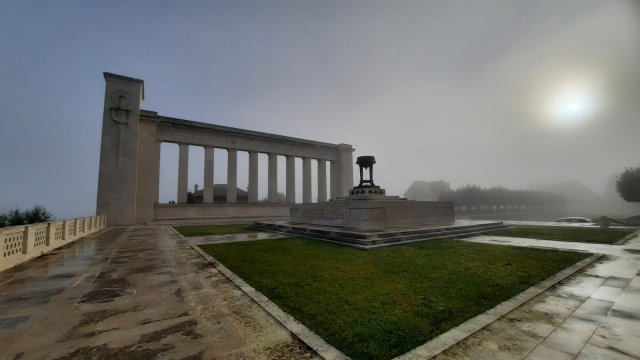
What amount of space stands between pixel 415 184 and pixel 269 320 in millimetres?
137292

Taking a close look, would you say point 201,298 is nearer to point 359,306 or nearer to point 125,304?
point 125,304

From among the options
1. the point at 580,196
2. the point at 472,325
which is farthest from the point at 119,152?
the point at 580,196

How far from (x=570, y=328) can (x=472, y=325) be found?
4.95 feet

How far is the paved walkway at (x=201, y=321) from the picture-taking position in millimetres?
3467

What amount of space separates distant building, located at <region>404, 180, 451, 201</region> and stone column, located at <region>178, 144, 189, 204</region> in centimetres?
11071

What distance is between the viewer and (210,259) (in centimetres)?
920

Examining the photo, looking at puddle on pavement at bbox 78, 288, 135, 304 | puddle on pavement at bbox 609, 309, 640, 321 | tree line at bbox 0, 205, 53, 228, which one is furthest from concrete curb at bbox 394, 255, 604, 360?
tree line at bbox 0, 205, 53, 228

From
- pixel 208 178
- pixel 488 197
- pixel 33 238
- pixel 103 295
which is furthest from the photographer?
pixel 488 197

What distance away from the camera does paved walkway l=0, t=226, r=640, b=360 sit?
3.47 meters

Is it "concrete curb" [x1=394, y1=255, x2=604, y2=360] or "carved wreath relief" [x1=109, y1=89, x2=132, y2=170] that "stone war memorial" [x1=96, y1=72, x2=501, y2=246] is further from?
"concrete curb" [x1=394, y1=255, x2=604, y2=360]

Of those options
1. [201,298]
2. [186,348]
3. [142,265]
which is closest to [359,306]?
[186,348]

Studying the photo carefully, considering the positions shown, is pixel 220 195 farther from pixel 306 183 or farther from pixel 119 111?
pixel 119 111

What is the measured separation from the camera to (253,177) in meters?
34.8

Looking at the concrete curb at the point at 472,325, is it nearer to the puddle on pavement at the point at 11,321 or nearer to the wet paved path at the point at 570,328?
the wet paved path at the point at 570,328
